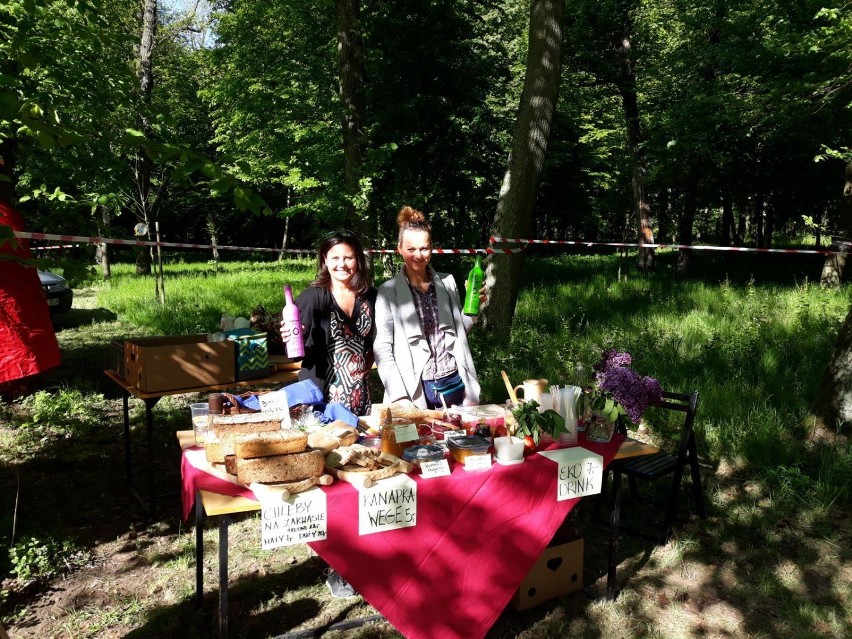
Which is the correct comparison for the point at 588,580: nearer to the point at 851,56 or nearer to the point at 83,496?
the point at 83,496

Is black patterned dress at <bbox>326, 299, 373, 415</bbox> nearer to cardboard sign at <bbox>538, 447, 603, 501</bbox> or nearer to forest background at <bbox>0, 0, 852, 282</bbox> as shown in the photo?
cardboard sign at <bbox>538, 447, 603, 501</bbox>

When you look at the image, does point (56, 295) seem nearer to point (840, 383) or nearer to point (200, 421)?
point (200, 421)

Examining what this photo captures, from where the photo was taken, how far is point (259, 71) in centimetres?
1441

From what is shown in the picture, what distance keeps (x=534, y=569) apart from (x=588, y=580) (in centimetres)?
56

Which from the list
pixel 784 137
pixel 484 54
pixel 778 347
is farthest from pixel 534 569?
pixel 784 137

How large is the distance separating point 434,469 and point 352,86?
8.32m

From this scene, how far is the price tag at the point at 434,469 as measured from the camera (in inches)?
99.9

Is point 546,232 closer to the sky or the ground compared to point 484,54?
closer to the ground

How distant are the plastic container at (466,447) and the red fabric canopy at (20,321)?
3.43 meters

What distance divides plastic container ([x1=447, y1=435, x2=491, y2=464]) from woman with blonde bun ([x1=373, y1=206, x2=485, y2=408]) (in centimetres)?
69

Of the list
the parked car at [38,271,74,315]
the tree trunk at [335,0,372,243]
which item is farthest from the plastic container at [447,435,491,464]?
the parked car at [38,271,74,315]

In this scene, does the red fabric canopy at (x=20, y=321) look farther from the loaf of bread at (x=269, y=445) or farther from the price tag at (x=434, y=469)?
the price tag at (x=434, y=469)

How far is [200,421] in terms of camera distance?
2.97 m

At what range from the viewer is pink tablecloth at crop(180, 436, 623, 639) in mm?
2391
